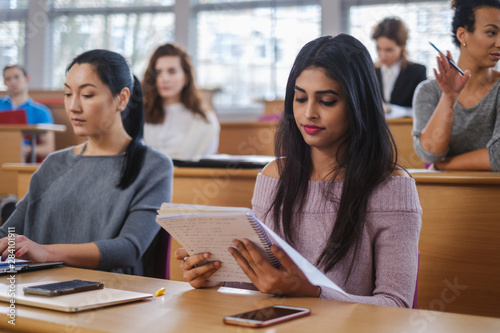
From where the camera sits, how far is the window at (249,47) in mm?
6316

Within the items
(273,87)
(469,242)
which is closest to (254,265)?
(469,242)

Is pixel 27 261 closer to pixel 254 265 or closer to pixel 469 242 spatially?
pixel 254 265

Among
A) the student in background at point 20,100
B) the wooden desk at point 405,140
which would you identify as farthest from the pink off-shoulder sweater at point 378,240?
the student in background at point 20,100

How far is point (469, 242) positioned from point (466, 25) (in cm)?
76

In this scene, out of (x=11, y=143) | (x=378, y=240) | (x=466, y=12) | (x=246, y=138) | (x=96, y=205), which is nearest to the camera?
(x=378, y=240)

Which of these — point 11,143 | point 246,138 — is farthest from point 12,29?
point 246,138

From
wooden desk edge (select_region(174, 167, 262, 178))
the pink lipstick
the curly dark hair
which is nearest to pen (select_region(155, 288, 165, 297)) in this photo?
the pink lipstick

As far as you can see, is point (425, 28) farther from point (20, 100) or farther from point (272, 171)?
point (272, 171)

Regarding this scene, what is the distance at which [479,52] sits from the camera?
6.23ft

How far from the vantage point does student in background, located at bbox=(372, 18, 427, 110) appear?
3.78 m

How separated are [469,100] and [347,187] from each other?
3.11ft

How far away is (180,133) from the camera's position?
3789 millimetres

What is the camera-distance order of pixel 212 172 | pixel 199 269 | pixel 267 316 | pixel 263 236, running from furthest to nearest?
pixel 212 172, pixel 199 269, pixel 263 236, pixel 267 316

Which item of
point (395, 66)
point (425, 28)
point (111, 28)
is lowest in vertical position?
point (395, 66)
